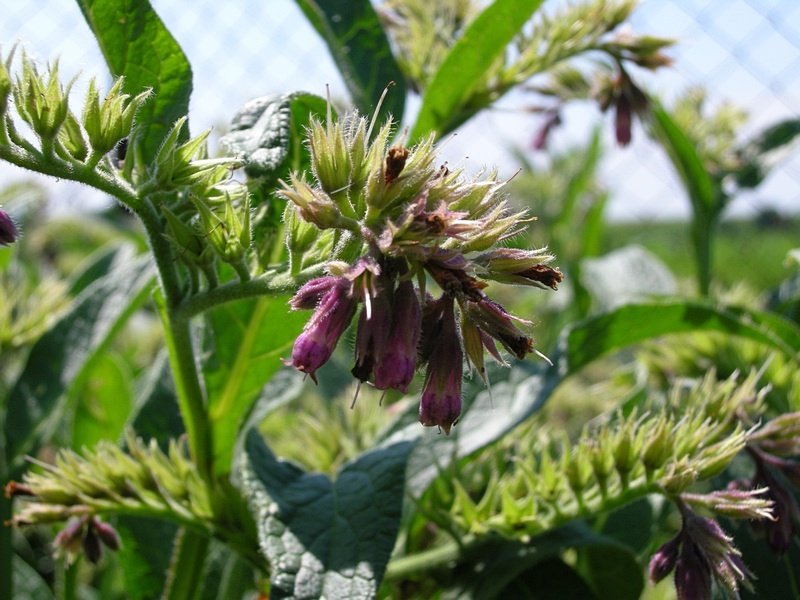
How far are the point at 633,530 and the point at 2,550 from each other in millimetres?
949

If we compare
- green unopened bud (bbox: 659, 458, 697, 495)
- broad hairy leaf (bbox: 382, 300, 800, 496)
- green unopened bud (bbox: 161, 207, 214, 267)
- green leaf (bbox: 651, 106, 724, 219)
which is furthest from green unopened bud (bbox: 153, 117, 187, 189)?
green leaf (bbox: 651, 106, 724, 219)

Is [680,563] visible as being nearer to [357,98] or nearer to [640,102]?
[357,98]

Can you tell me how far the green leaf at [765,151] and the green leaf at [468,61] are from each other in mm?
935

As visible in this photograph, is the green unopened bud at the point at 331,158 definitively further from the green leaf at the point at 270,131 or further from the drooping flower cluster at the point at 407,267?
the green leaf at the point at 270,131

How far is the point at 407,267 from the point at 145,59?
0.42 meters

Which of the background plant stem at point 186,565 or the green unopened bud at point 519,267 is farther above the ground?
the green unopened bud at point 519,267

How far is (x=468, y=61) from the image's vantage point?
3.97 ft

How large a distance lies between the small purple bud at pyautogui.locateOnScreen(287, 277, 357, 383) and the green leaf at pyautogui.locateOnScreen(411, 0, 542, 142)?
61 centimetres

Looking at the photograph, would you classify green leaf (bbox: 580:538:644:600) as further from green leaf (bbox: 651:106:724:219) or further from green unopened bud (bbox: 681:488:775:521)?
green leaf (bbox: 651:106:724:219)

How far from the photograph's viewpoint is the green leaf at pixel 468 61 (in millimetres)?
1158

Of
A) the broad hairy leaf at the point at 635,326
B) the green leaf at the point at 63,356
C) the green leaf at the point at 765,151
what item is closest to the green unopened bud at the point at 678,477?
the broad hairy leaf at the point at 635,326

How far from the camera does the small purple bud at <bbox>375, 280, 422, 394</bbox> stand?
0.67m

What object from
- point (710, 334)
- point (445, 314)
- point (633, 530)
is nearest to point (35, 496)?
point (445, 314)

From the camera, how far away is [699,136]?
6.34 ft
